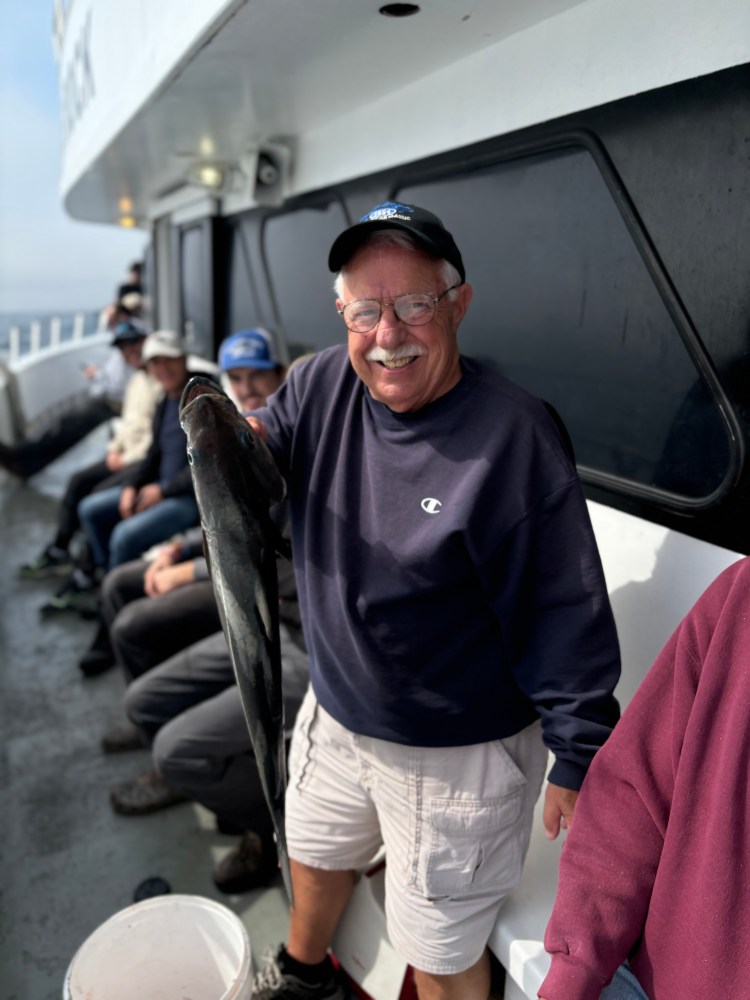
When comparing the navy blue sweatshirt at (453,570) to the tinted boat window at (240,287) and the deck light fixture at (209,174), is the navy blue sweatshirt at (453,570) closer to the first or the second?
the tinted boat window at (240,287)

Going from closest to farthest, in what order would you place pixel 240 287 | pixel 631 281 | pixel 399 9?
pixel 631 281
pixel 399 9
pixel 240 287

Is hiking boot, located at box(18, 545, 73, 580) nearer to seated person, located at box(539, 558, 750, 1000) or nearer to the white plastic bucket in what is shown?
the white plastic bucket

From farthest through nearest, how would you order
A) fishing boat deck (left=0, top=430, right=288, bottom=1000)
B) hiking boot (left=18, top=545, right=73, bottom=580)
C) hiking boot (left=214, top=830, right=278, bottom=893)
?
hiking boot (left=18, top=545, right=73, bottom=580), hiking boot (left=214, top=830, right=278, bottom=893), fishing boat deck (left=0, top=430, right=288, bottom=1000)

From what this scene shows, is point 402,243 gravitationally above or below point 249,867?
above

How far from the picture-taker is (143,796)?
278 centimetres

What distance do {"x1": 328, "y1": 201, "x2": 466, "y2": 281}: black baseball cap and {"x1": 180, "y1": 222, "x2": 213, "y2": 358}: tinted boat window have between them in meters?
4.07

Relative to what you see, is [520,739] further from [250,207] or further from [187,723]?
[250,207]

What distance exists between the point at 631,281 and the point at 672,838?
1.31 metres

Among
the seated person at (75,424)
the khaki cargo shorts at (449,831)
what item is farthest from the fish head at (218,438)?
the seated person at (75,424)

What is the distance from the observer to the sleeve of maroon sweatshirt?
121 centimetres

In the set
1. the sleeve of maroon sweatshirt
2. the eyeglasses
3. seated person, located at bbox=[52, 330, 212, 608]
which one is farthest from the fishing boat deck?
the eyeglasses

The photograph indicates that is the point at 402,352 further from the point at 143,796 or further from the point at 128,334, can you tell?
the point at 128,334

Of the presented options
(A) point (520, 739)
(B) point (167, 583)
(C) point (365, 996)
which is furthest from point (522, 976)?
(B) point (167, 583)

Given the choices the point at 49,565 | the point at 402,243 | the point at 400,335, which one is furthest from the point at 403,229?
the point at 49,565
